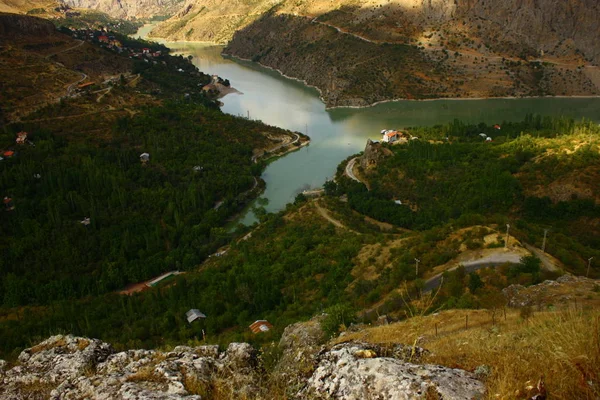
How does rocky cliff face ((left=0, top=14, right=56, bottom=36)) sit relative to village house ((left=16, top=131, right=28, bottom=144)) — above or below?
above

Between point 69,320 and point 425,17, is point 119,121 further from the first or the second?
point 425,17

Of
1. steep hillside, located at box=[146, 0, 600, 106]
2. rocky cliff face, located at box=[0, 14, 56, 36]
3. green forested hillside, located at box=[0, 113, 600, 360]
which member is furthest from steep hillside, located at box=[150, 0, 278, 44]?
green forested hillside, located at box=[0, 113, 600, 360]

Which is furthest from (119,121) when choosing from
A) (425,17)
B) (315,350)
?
(425,17)

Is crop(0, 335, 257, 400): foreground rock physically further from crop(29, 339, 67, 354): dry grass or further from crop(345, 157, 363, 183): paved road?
crop(345, 157, 363, 183): paved road

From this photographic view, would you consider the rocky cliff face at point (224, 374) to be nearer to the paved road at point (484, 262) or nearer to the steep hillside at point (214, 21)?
the paved road at point (484, 262)

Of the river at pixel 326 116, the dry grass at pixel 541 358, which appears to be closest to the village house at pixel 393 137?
the river at pixel 326 116
